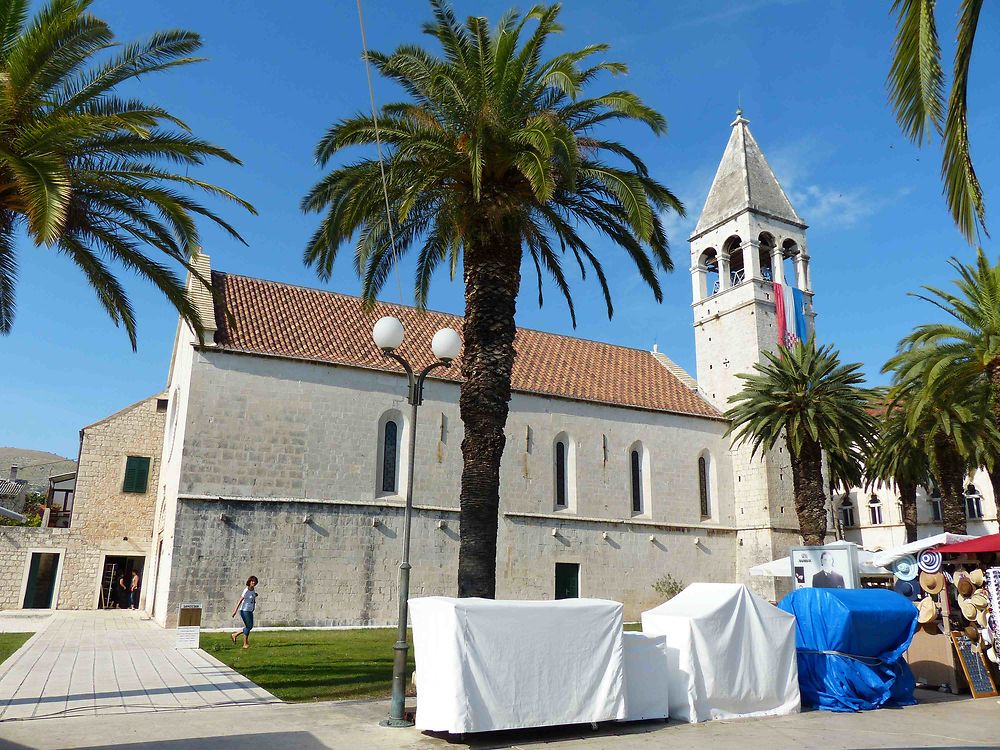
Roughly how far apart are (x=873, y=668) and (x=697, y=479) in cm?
2156

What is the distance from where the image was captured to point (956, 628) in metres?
12.4

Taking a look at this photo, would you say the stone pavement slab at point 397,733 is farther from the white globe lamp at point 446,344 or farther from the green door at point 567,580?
the green door at point 567,580

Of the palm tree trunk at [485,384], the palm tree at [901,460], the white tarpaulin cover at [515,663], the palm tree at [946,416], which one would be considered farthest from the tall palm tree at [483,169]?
the palm tree at [901,460]

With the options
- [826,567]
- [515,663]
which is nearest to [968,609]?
[826,567]

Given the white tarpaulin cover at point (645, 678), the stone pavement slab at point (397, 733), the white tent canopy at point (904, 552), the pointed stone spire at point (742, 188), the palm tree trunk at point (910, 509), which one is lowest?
the stone pavement slab at point (397, 733)

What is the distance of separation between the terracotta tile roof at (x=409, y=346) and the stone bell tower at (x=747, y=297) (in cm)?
274

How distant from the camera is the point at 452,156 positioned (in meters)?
13.1

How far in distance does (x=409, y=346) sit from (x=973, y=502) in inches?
1156

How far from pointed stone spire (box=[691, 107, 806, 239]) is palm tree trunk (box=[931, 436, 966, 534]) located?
14.7 meters

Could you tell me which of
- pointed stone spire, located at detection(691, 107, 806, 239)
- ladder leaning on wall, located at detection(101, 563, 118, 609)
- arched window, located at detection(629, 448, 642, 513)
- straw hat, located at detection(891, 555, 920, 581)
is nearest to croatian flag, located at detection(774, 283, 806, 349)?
pointed stone spire, located at detection(691, 107, 806, 239)

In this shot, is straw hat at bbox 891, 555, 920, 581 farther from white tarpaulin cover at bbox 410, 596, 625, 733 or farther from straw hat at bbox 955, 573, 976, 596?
white tarpaulin cover at bbox 410, 596, 625, 733

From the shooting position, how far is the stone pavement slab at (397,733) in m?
7.55

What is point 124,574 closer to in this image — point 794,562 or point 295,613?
point 295,613

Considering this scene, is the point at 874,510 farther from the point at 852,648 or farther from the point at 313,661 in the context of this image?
the point at 313,661
